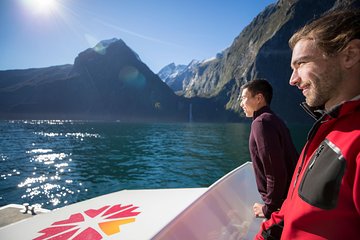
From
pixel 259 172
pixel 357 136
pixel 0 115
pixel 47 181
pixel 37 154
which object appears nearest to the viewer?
pixel 357 136

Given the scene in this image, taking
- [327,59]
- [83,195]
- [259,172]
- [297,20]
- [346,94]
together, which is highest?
[297,20]

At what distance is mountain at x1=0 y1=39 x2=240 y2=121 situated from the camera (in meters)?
139

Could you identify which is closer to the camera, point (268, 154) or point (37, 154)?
point (268, 154)

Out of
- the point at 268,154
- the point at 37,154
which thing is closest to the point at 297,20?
the point at 37,154

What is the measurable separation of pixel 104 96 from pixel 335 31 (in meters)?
161

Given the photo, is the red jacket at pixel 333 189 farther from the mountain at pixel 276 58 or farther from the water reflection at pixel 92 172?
the mountain at pixel 276 58

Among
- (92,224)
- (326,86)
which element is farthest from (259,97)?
(92,224)

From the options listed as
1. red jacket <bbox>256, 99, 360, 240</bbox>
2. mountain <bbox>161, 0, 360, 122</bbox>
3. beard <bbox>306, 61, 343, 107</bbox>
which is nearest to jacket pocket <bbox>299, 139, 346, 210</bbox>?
red jacket <bbox>256, 99, 360, 240</bbox>

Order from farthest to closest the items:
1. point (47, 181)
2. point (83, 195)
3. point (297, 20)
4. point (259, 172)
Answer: point (297, 20)
point (47, 181)
point (83, 195)
point (259, 172)

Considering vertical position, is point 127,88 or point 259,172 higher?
point 127,88

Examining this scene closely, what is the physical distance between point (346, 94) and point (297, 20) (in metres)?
169

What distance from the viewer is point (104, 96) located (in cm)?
15462

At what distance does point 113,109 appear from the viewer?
490 feet

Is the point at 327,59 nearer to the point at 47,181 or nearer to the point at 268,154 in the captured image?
the point at 268,154
